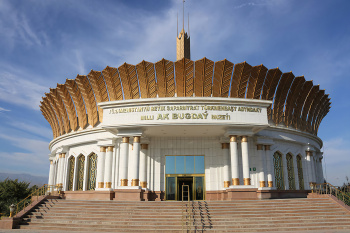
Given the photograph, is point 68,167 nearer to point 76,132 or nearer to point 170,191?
point 76,132

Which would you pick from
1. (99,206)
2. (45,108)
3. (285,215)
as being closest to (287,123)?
(285,215)

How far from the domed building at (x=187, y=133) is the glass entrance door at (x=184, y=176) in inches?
2.7

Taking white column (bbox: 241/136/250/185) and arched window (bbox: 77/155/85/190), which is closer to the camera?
white column (bbox: 241/136/250/185)

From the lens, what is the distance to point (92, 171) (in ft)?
70.7

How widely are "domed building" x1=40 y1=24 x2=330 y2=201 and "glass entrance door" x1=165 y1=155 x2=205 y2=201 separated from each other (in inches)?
2.7

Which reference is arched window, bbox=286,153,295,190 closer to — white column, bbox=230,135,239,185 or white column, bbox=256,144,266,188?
white column, bbox=256,144,266,188

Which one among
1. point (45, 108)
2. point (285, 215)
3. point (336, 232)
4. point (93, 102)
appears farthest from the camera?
point (45, 108)

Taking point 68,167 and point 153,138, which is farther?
point 68,167

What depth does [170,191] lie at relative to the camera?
1938cm

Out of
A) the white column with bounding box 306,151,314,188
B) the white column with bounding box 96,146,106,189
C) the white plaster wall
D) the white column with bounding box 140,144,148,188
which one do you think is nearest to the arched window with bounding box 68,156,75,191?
the white plaster wall

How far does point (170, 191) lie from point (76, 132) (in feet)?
29.8

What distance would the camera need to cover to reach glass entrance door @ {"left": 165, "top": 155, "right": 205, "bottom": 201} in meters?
19.4

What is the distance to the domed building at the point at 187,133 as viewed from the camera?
17.5m

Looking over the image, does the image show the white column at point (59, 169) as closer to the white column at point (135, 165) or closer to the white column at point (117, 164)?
the white column at point (117, 164)
